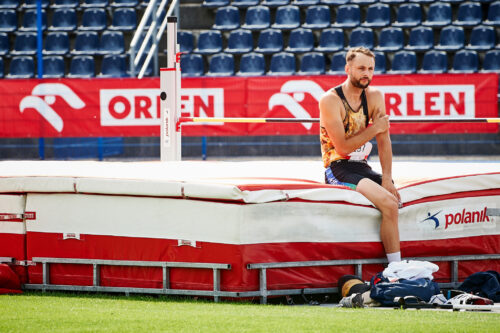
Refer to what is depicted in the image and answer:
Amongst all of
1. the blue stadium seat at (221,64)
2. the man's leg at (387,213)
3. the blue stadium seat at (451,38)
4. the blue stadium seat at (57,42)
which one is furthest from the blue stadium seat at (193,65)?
the man's leg at (387,213)

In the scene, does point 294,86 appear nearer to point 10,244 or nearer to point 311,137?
point 311,137

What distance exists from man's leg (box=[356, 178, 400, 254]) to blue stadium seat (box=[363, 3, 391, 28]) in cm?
1078

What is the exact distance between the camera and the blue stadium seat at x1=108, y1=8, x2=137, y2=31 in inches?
664

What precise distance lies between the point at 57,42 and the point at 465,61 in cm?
814

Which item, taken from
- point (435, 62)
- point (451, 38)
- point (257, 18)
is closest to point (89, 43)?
point (257, 18)

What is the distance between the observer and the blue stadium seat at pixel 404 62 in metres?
15.3

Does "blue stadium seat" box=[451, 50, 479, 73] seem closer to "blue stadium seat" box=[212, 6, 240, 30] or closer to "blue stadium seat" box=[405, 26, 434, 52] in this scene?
"blue stadium seat" box=[405, 26, 434, 52]

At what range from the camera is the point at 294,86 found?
13367mm

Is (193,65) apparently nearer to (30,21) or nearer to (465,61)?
(30,21)

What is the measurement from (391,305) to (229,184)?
127cm

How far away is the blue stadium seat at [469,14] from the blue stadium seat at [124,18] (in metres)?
6.44

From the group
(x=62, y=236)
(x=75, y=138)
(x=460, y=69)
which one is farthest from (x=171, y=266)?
(x=460, y=69)

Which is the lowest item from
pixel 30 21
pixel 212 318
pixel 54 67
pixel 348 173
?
pixel 212 318

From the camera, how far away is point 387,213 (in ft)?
18.6
